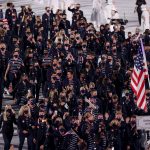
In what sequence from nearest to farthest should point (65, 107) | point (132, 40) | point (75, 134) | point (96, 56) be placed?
point (75, 134)
point (65, 107)
point (96, 56)
point (132, 40)

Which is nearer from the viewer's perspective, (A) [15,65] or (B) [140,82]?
(B) [140,82]

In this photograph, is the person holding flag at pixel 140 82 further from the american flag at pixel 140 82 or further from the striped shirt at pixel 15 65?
the striped shirt at pixel 15 65

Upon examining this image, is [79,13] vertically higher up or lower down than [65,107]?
higher up

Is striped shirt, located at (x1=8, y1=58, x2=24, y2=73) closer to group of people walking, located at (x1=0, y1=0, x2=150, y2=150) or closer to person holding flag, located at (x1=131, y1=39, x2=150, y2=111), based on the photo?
group of people walking, located at (x1=0, y1=0, x2=150, y2=150)

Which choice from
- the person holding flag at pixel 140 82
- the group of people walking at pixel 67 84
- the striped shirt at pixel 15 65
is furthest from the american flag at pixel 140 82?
the striped shirt at pixel 15 65

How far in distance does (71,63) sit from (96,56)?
6.69 ft

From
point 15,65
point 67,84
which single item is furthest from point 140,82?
point 15,65

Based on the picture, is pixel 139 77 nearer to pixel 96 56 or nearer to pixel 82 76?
pixel 82 76

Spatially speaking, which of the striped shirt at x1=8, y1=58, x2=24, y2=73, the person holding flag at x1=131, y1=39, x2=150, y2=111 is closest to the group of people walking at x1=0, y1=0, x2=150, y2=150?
the striped shirt at x1=8, y1=58, x2=24, y2=73

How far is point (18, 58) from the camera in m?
37.1

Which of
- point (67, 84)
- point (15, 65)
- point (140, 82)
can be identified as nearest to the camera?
point (140, 82)

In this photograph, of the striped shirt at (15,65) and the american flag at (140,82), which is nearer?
the american flag at (140,82)

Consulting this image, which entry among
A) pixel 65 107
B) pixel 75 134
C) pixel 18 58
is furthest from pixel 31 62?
pixel 75 134

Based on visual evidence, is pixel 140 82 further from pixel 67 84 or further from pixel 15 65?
pixel 15 65
